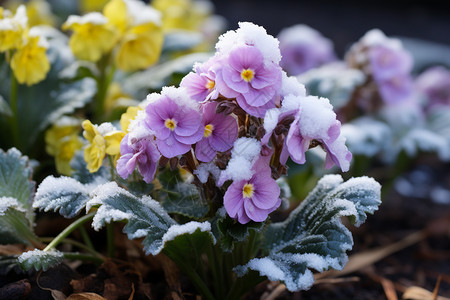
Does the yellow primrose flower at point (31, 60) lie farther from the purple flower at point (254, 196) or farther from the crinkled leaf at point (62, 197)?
the purple flower at point (254, 196)

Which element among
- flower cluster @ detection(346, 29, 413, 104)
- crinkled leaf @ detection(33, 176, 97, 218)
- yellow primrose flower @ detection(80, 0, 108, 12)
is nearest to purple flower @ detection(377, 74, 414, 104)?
Answer: flower cluster @ detection(346, 29, 413, 104)

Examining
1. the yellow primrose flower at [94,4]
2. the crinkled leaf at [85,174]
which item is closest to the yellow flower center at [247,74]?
the crinkled leaf at [85,174]

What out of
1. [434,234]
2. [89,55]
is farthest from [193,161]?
[434,234]

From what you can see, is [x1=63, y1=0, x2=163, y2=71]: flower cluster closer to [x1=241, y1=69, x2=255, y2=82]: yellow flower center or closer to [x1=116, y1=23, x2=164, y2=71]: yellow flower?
[x1=116, y1=23, x2=164, y2=71]: yellow flower

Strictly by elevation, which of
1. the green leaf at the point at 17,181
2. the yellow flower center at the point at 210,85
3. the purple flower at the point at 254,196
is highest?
the yellow flower center at the point at 210,85

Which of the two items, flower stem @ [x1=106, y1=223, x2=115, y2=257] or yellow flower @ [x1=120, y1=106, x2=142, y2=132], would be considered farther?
flower stem @ [x1=106, y1=223, x2=115, y2=257]

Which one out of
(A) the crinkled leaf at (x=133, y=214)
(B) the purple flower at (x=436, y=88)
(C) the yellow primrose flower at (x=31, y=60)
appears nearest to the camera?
(A) the crinkled leaf at (x=133, y=214)

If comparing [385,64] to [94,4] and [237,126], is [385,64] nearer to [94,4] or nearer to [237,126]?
[237,126]

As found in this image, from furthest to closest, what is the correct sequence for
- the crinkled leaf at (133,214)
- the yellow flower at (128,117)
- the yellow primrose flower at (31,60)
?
the yellow primrose flower at (31,60), the yellow flower at (128,117), the crinkled leaf at (133,214)
